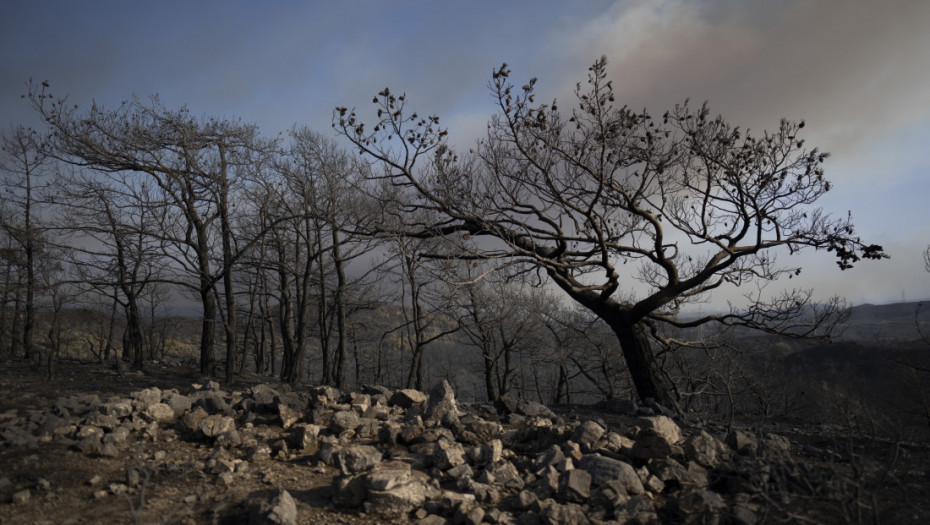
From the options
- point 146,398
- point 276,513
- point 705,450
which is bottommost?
point 276,513

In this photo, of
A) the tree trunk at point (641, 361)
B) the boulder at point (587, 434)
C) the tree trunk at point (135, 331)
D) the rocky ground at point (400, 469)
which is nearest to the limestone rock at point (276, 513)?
the rocky ground at point (400, 469)

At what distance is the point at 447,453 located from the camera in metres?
4.38

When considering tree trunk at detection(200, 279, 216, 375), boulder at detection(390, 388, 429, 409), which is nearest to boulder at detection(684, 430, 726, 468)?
boulder at detection(390, 388, 429, 409)

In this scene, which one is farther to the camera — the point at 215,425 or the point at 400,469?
the point at 215,425

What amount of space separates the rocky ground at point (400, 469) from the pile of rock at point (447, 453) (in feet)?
0.05

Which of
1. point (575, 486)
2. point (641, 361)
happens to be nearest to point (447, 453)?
point (575, 486)

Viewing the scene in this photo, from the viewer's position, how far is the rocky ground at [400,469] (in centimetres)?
342

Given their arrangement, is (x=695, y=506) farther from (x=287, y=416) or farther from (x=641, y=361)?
(x=641, y=361)

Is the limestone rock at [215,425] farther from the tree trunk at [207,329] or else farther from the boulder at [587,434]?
the tree trunk at [207,329]

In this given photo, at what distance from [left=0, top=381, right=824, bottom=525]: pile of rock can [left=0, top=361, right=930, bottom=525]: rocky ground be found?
15mm

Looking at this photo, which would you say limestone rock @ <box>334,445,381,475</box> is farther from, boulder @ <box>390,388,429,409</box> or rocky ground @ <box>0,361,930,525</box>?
boulder @ <box>390,388,429,409</box>

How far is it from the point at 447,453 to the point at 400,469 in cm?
56

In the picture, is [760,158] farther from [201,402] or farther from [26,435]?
[26,435]

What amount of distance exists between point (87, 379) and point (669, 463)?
33.4ft
